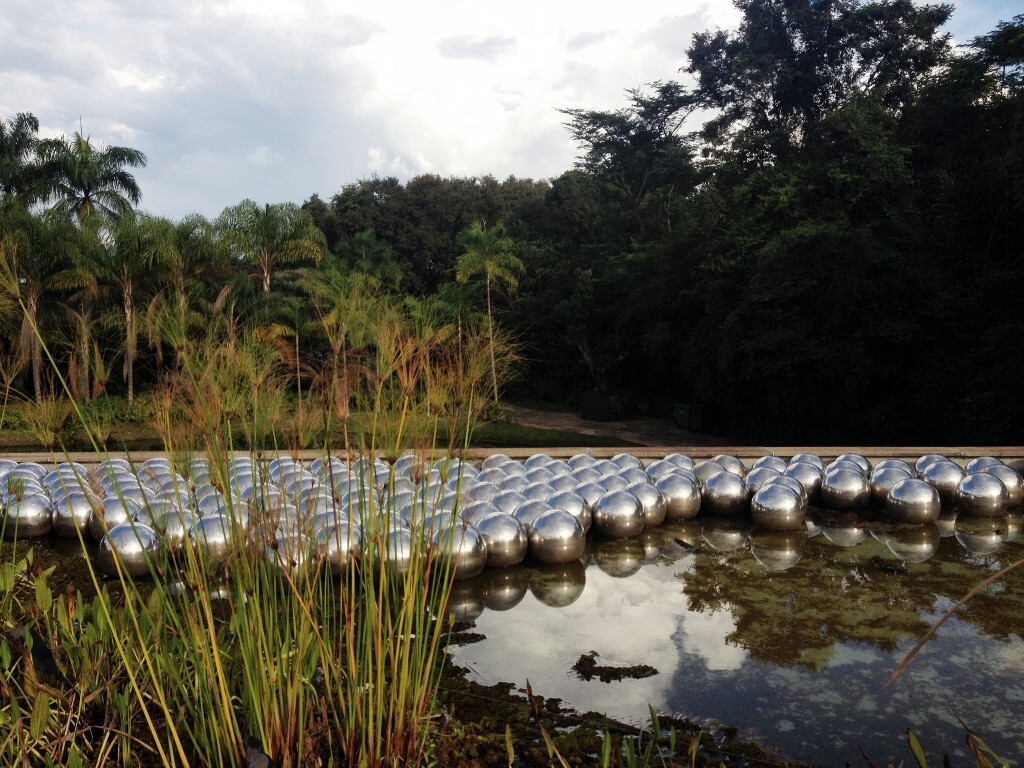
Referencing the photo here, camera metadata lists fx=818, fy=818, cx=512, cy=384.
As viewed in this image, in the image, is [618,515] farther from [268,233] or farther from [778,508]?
[268,233]

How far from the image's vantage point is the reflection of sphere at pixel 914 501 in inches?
270

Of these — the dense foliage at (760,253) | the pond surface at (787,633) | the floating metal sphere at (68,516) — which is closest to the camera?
the pond surface at (787,633)

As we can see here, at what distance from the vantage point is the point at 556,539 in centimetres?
583

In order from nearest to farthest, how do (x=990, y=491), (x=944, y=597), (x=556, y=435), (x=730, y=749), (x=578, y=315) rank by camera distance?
(x=730, y=749) < (x=944, y=597) < (x=990, y=491) < (x=556, y=435) < (x=578, y=315)

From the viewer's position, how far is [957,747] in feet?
11.4

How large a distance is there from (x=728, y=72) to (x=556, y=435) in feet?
39.2

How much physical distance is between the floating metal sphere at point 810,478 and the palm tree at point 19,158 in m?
25.3

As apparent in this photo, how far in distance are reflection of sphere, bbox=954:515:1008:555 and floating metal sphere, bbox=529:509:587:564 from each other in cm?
313

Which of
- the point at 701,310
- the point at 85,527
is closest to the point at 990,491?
the point at 85,527

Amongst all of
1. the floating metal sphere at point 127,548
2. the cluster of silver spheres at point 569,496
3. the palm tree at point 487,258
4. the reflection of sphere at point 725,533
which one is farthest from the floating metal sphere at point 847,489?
the palm tree at point 487,258

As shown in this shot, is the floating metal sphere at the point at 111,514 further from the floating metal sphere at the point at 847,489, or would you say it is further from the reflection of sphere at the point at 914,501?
the reflection of sphere at the point at 914,501

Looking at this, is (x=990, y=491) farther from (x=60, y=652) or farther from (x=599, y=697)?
(x=60, y=652)

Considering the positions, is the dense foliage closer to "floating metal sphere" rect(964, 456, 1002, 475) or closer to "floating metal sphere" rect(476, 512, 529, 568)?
"floating metal sphere" rect(476, 512, 529, 568)

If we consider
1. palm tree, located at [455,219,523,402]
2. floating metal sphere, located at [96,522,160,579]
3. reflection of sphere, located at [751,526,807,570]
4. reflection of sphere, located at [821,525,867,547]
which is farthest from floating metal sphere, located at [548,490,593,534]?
palm tree, located at [455,219,523,402]
